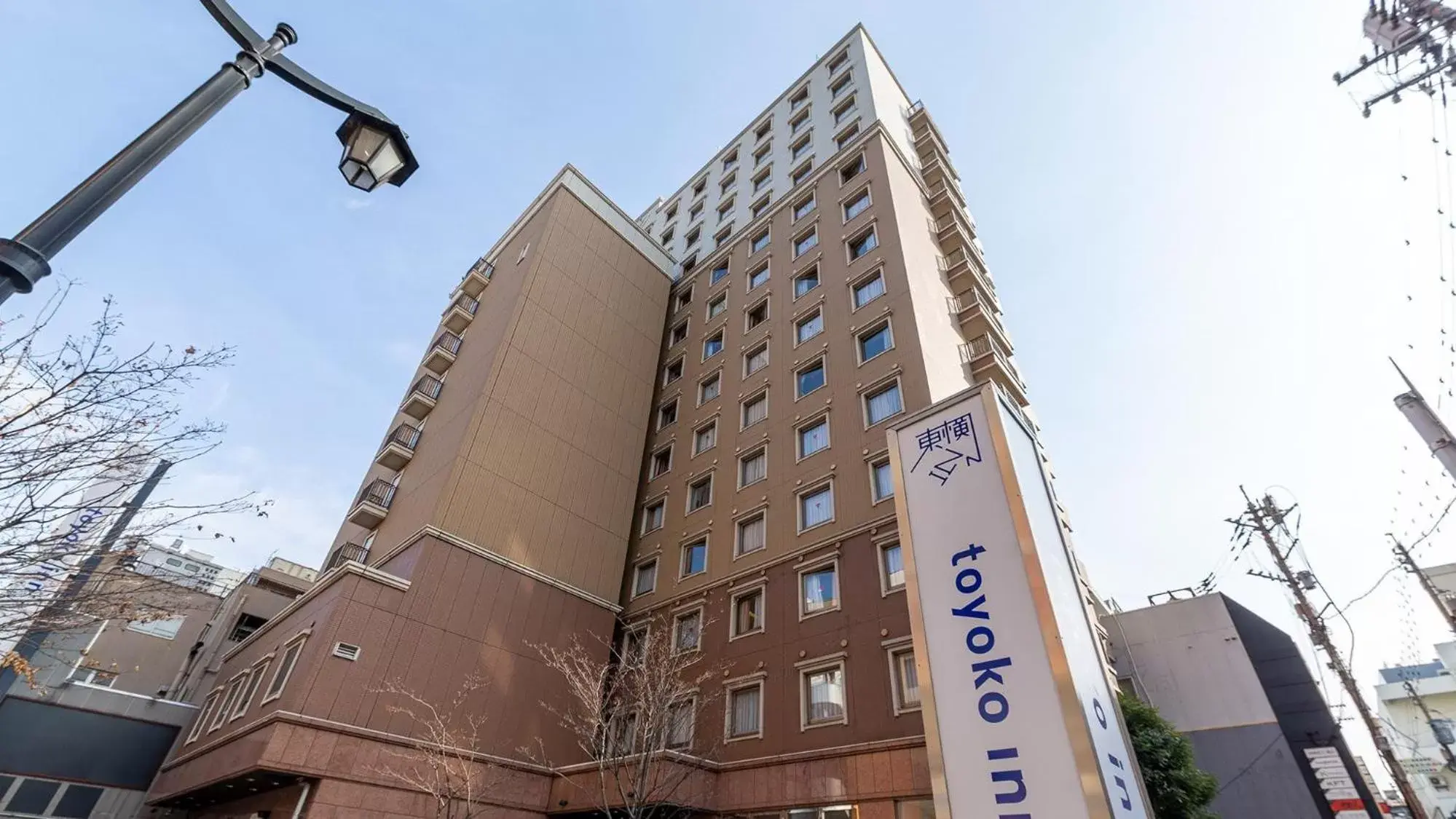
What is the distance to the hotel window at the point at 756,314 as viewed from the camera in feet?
98.7

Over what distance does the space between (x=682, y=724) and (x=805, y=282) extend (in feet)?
60.4

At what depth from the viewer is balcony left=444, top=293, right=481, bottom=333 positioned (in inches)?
1244

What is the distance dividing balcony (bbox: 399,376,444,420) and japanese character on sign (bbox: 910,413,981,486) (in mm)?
23032

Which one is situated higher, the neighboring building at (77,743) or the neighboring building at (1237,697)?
the neighboring building at (1237,697)

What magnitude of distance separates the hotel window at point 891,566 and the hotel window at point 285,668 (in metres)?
15.7

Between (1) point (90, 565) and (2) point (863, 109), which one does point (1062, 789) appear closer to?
(1) point (90, 565)

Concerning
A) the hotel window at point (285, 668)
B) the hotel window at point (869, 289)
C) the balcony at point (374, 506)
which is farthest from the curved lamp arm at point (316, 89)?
the balcony at point (374, 506)

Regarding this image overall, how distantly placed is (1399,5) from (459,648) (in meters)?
29.8

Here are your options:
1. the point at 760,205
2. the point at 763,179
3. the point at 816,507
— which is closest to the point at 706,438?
the point at 816,507

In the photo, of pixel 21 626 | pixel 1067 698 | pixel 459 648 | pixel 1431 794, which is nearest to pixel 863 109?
pixel 459 648

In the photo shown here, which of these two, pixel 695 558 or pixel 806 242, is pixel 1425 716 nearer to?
pixel 806 242

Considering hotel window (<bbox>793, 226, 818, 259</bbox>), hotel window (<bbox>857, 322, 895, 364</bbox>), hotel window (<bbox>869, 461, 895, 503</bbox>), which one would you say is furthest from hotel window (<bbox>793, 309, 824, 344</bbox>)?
hotel window (<bbox>869, 461, 895, 503</bbox>)

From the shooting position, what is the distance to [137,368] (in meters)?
8.05

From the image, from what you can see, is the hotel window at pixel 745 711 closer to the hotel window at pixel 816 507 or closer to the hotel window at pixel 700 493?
the hotel window at pixel 816 507
